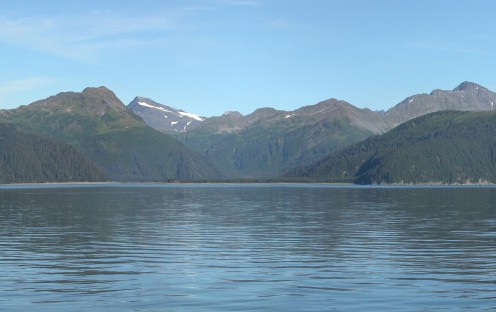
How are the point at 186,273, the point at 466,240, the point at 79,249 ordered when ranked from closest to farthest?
the point at 186,273
the point at 79,249
the point at 466,240

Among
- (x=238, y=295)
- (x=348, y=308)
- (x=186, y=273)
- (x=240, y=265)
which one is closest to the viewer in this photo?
(x=348, y=308)

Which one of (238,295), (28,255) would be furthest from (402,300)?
(28,255)

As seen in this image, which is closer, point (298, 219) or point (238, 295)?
point (238, 295)

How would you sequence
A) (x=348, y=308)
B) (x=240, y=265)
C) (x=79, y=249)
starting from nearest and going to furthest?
(x=348, y=308), (x=240, y=265), (x=79, y=249)

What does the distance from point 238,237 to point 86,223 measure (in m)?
30.6

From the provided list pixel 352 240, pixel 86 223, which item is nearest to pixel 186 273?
pixel 352 240

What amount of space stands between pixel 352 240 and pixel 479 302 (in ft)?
120

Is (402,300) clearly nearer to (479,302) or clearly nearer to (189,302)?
(479,302)

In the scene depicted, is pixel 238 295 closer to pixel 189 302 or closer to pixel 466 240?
pixel 189 302

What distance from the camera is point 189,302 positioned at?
44.9 meters

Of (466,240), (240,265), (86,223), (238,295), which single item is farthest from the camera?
(86,223)

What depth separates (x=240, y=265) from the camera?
6066 cm

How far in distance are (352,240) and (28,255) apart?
1228 inches

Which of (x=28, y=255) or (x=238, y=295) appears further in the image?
(x=28, y=255)
